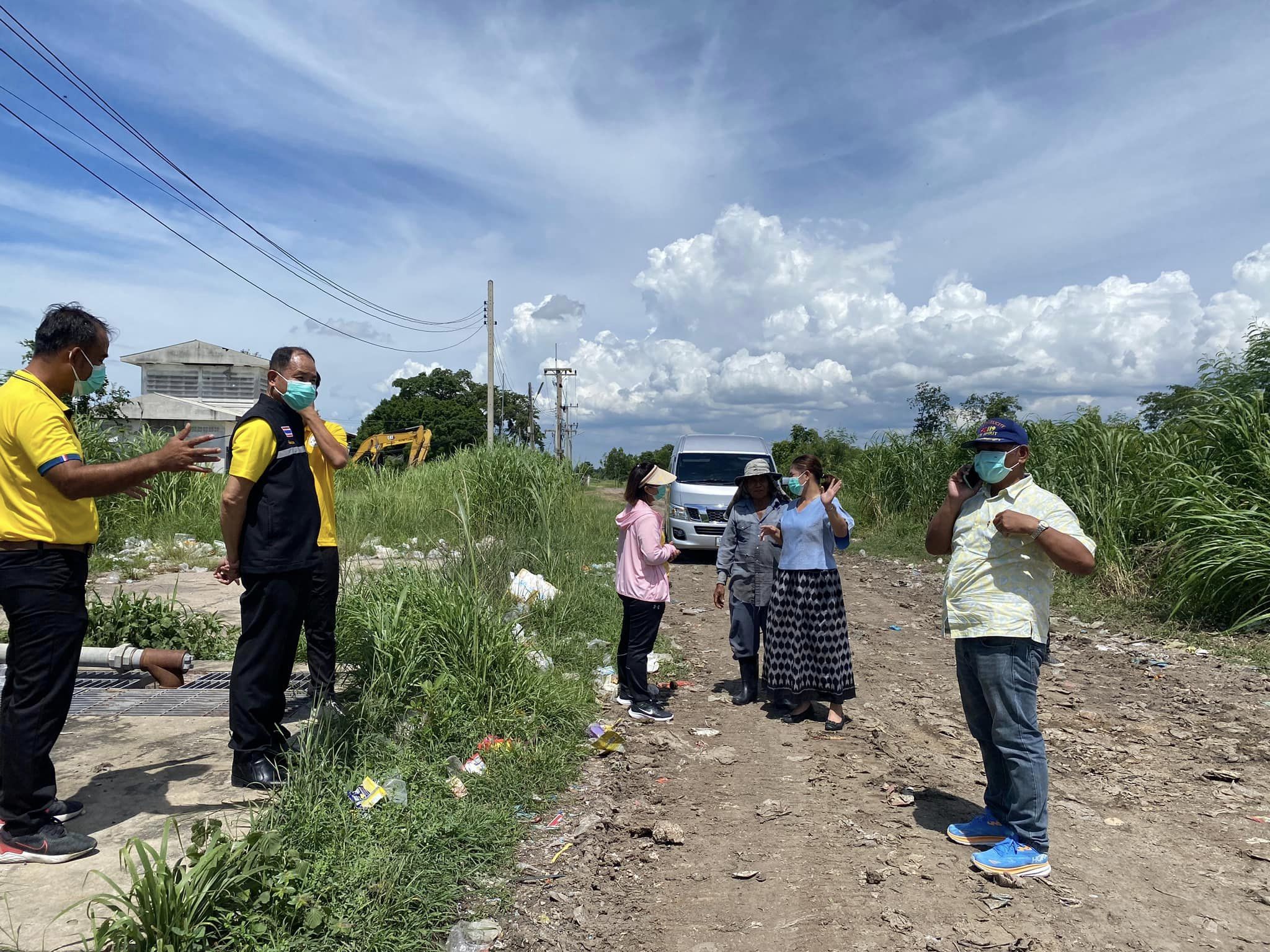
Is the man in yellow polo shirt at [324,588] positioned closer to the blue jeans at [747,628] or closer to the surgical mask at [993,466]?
the blue jeans at [747,628]

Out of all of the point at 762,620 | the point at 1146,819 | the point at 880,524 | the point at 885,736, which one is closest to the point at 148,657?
the point at 762,620

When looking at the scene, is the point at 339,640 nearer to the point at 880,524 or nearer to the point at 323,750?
the point at 323,750

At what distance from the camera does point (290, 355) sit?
12.2 feet

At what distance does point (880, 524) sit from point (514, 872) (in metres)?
14.1

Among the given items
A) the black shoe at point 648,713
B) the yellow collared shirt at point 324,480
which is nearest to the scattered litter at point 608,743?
the black shoe at point 648,713

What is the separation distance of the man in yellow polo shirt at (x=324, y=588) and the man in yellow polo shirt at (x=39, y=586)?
112 cm

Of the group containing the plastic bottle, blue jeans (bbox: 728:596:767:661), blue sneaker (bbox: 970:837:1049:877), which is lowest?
blue sneaker (bbox: 970:837:1049:877)

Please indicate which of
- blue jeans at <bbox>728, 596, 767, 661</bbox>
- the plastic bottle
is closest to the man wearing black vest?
the plastic bottle

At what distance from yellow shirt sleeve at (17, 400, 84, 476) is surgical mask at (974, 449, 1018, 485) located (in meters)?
3.34

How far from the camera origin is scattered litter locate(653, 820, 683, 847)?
3.46 metres

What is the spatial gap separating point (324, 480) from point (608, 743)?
2152mm

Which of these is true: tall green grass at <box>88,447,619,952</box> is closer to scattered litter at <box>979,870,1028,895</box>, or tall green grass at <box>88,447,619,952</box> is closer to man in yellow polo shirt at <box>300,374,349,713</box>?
man in yellow polo shirt at <box>300,374,349,713</box>

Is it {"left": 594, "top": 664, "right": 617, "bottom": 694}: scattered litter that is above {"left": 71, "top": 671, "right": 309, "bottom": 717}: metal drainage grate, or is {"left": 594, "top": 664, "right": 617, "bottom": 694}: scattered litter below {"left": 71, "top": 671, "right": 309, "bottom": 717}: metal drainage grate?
below

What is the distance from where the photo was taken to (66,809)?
304 cm
